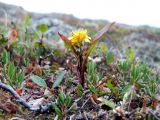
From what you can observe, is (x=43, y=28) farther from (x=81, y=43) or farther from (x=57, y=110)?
(x=57, y=110)

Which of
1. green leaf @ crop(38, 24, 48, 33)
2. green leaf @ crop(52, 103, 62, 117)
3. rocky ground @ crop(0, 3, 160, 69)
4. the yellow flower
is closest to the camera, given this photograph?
green leaf @ crop(52, 103, 62, 117)

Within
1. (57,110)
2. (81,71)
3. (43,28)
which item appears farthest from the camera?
(43,28)

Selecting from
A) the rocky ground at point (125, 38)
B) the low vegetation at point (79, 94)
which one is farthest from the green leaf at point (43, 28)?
the rocky ground at point (125, 38)

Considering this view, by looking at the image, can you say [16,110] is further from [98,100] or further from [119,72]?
[119,72]

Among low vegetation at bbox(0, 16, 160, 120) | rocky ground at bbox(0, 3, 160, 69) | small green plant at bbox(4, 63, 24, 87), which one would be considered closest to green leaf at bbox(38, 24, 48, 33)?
low vegetation at bbox(0, 16, 160, 120)

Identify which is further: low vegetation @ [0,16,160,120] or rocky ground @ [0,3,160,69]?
rocky ground @ [0,3,160,69]

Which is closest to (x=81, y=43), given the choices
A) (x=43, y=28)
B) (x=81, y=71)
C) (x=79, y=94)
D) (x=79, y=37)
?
(x=79, y=37)

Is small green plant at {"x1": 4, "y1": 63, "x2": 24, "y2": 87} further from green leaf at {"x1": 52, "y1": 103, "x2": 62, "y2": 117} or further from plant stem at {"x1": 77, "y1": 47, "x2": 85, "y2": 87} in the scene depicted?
green leaf at {"x1": 52, "y1": 103, "x2": 62, "y2": 117}

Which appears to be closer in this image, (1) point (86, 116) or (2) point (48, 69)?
(1) point (86, 116)

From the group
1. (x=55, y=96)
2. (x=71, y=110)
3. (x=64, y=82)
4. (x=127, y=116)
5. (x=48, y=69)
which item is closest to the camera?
(x=127, y=116)

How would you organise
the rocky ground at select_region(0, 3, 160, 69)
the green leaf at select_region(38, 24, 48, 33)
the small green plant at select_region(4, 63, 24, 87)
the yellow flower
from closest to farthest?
1. the yellow flower
2. the small green plant at select_region(4, 63, 24, 87)
3. the green leaf at select_region(38, 24, 48, 33)
4. the rocky ground at select_region(0, 3, 160, 69)

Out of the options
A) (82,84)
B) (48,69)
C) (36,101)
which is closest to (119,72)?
(48,69)
